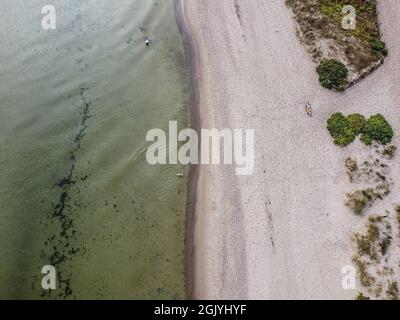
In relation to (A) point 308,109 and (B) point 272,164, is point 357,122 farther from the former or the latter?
(B) point 272,164

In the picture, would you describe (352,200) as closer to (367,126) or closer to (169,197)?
(367,126)

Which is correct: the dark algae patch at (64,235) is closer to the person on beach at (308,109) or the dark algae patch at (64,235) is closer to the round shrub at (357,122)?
the person on beach at (308,109)

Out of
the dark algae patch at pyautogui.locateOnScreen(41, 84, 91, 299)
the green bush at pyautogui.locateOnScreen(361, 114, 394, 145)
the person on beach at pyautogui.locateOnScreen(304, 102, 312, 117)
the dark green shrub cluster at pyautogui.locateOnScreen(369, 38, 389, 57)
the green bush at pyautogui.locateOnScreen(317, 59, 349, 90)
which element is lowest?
the dark algae patch at pyautogui.locateOnScreen(41, 84, 91, 299)

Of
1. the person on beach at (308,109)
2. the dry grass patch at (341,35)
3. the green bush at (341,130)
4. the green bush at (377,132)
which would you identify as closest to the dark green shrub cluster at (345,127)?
the green bush at (341,130)

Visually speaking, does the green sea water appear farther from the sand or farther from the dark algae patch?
the sand

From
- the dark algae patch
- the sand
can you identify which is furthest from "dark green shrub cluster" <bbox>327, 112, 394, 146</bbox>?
the dark algae patch

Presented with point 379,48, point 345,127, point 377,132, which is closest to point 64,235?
point 345,127
